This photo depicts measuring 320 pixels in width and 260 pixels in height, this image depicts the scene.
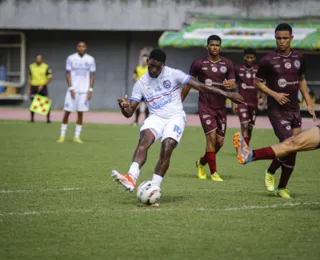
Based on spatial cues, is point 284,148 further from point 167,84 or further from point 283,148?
point 167,84

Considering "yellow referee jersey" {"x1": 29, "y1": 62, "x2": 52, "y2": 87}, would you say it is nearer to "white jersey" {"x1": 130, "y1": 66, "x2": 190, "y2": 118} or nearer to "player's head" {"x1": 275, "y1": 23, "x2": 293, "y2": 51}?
"white jersey" {"x1": 130, "y1": 66, "x2": 190, "y2": 118}

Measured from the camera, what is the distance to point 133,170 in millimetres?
10078

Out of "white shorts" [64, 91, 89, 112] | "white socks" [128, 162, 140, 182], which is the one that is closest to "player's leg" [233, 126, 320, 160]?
"white socks" [128, 162, 140, 182]

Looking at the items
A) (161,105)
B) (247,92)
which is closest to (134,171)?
(161,105)

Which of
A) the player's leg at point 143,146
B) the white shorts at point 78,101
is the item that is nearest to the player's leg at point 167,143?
the player's leg at point 143,146

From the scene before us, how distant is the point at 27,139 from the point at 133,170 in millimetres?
12037

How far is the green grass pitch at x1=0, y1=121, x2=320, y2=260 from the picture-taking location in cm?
743

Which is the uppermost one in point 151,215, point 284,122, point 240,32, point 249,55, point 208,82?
point 240,32

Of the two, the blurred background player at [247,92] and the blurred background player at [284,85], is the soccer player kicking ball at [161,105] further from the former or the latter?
the blurred background player at [247,92]

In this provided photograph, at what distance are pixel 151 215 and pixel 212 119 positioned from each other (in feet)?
15.8

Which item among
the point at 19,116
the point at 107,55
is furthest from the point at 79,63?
the point at 107,55

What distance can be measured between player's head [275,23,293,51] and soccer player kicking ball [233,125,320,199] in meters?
1.96

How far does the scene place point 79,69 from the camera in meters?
21.0

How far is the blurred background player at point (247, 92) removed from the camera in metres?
17.9
